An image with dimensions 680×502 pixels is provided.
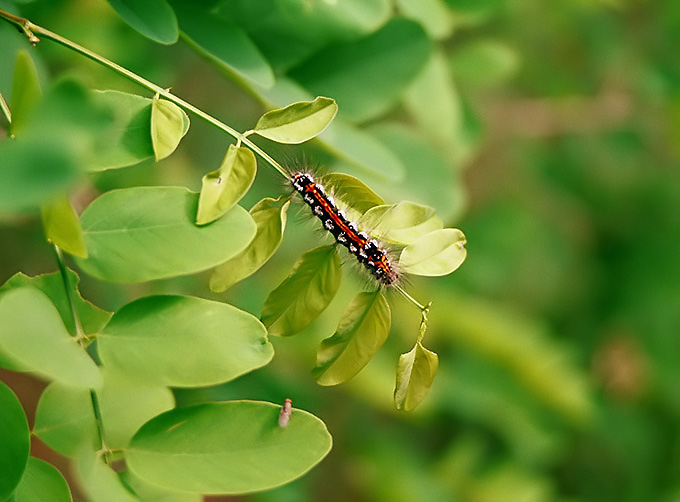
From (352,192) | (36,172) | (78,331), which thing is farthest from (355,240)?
(36,172)

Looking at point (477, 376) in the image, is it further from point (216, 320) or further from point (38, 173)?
point (38, 173)

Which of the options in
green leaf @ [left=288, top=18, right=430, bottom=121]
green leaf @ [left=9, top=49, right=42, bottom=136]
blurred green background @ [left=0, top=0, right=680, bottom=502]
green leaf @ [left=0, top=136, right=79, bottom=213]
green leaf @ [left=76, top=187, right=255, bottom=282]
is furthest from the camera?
blurred green background @ [left=0, top=0, right=680, bottom=502]

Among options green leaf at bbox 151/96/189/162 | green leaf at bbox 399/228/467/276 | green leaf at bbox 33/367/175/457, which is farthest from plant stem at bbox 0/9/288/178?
green leaf at bbox 33/367/175/457

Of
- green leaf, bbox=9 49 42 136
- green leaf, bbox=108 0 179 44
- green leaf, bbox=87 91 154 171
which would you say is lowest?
green leaf, bbox=87 91 154 171

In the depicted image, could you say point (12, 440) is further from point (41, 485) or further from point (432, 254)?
point (432, 254)

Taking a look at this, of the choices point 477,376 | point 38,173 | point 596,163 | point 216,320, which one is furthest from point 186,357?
point 596,163

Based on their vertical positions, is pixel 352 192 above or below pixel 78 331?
above

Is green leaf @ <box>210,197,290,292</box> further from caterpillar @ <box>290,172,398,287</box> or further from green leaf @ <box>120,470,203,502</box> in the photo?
green leaf @ <box>120,470,203,502</box>
